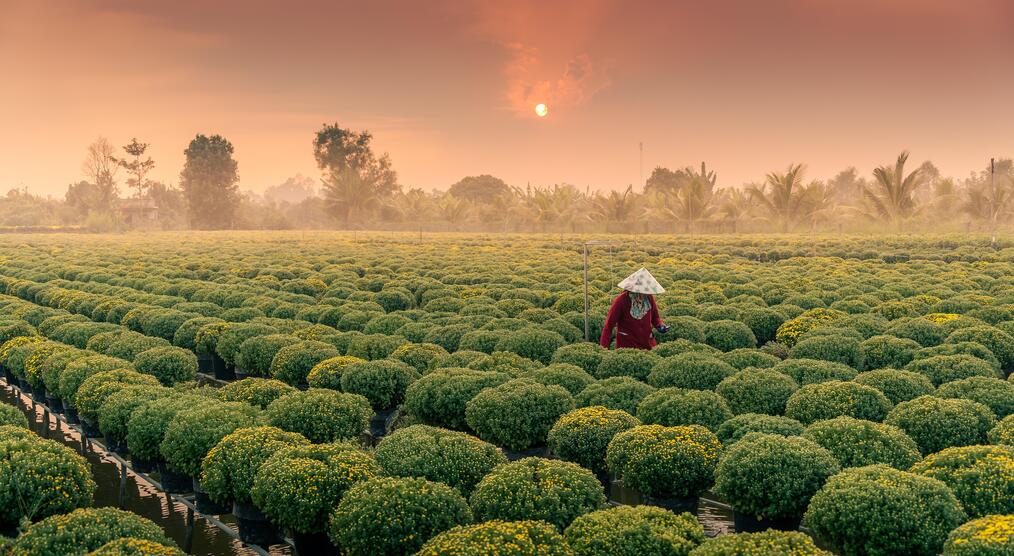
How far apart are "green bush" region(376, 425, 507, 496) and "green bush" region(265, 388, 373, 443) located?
1651mm

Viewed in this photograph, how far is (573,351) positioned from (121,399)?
7.41m

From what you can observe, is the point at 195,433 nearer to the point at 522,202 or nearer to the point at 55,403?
the point at 55,403

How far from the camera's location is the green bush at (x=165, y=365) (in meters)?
14.8

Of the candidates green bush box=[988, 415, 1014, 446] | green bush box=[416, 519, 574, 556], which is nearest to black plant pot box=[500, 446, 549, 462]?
green bush box=[416, 519, 574, 556]

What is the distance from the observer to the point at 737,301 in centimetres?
2166

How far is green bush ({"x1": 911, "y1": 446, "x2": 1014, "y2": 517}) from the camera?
306 inches

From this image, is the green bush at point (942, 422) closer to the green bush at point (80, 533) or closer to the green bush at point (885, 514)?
the green bush at point (885, 514)

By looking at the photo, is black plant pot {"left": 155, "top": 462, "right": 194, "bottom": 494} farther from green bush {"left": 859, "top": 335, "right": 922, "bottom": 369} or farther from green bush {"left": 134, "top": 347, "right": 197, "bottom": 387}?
green bush {"left": 859, "top": 335, "right": 922, "bottom": 369}

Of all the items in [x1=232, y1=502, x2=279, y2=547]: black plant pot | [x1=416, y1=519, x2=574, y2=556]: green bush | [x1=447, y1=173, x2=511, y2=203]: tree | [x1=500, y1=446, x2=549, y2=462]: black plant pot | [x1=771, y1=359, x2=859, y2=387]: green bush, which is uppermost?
[x1=447, y1=173, x2=511, y2=203]: tree

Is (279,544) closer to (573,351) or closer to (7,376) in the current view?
(573,351)

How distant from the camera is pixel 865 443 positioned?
29.6 ft

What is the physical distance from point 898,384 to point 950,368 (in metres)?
1.58

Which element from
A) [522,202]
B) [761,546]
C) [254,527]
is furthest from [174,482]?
[522,202]

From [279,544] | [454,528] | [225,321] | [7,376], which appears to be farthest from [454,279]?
[454,528]
